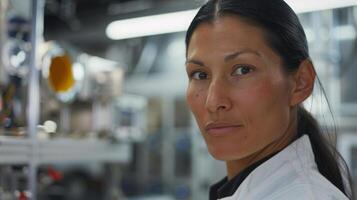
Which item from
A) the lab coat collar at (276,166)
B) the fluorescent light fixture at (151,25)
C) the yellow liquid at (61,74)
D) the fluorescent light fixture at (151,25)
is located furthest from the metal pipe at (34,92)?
the fluorescent light fixture at (151,25)

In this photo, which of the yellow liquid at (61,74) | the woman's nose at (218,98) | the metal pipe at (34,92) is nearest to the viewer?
the woman's nose at (218,98)

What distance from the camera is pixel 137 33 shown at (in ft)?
13.1

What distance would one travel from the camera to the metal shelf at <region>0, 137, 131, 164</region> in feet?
4.98

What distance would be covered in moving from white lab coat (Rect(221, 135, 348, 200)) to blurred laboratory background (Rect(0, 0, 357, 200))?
0.27 meters

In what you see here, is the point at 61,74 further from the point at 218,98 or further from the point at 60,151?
the point at 218,98

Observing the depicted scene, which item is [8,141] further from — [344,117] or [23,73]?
[344,117]

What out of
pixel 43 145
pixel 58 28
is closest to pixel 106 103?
pixel 43 145

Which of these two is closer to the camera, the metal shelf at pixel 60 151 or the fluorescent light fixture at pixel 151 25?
the metal shelf at pixel 60 151

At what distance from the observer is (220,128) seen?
0.86 meters

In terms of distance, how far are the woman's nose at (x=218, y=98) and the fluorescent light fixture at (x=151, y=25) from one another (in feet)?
8.23

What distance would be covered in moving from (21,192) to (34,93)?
1.29ft

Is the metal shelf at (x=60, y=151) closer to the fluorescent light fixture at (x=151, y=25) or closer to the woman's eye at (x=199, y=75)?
the woman's eye at (x=199, y=75)

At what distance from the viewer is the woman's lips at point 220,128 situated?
848 millimetres

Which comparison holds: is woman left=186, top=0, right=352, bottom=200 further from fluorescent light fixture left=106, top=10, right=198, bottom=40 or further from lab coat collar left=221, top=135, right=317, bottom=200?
fluorescent light fixture left=106, top=10, right=198, bottom=40
